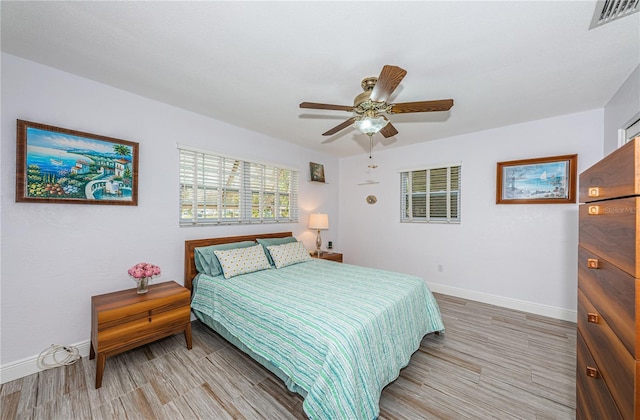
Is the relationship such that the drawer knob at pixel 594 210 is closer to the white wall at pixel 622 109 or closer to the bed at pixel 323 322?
the bed at pixel 323 322

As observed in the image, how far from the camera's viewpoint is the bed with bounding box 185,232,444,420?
148 centimetres

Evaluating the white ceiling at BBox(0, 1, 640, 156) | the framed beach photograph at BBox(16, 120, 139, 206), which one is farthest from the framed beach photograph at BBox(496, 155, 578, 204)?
the framed beach photograph at BBox(16, 120, 139, 206)

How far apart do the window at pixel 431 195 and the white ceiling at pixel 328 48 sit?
144cm

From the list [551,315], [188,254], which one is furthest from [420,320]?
[188,254]

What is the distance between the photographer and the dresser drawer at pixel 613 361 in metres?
0.79

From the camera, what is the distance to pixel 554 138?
10.2 ft

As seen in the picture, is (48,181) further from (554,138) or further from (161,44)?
(554,138)

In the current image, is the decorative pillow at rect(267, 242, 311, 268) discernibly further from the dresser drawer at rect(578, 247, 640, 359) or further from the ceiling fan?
the dresser drawer at rect(578, 247, 640, 359)

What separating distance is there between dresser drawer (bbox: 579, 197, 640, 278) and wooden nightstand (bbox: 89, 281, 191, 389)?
2.96m

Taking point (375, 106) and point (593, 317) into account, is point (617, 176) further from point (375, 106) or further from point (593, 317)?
point (375, 106)

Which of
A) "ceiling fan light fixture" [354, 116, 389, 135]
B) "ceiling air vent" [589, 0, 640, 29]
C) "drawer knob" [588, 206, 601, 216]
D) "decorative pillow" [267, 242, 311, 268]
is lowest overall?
"decorative pillow" [267, 242, 311, 268]

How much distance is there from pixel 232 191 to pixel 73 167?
1.62 m

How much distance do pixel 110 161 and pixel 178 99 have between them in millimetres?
960

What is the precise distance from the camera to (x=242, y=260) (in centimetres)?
292
